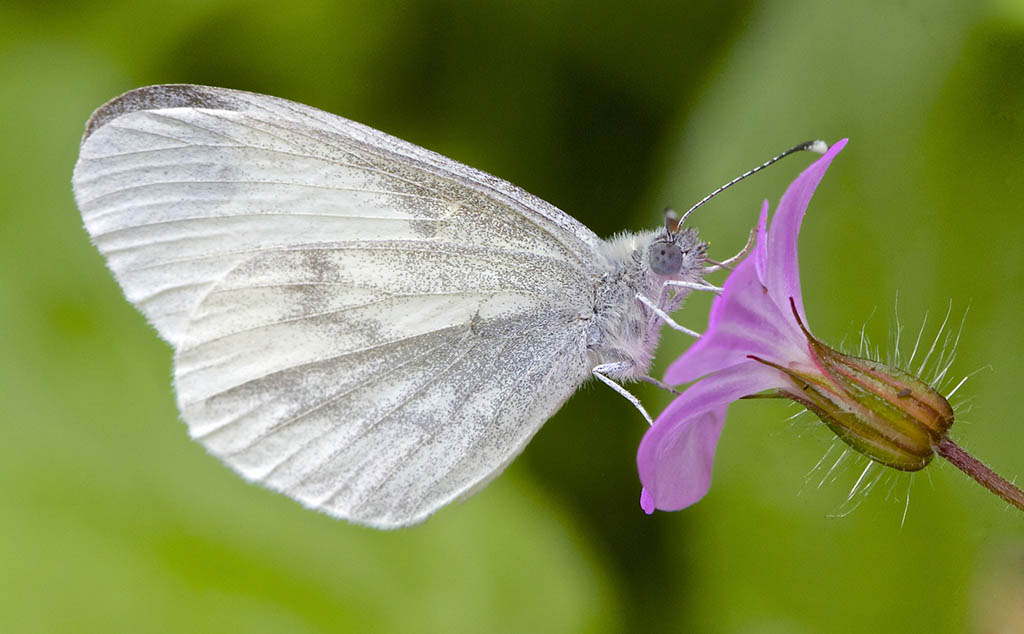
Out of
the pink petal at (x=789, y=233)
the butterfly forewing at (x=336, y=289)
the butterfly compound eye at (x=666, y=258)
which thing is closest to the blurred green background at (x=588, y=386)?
the butterfly forewing at (x=336, y=289)

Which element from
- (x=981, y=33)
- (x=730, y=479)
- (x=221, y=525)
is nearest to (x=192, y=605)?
(x=221, y=525)

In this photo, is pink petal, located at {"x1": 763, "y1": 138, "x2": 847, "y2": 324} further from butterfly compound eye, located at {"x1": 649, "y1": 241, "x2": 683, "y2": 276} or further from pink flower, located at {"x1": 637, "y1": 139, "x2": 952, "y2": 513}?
butterfly compound eye, located at {"x1": 649, "y1": 241, "x2": 683, "y2": 276}

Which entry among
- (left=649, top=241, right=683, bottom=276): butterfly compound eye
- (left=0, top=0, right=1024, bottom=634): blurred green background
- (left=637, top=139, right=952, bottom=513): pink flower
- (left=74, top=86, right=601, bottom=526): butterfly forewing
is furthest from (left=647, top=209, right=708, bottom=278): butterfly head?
Result: (left=0, top=0, right=1024, bottom=634): blurred green background

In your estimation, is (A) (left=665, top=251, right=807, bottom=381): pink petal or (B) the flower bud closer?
(A) (left=665, top=251, right=807, bottom=381): pink petal

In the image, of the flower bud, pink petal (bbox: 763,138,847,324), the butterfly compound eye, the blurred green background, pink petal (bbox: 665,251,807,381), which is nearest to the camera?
pink petal (bbox: 665,251,807,381)

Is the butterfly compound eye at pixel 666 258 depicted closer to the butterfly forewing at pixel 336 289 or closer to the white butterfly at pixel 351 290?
the white butterfly at pixel 351 290

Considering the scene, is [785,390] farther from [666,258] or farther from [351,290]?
[351,290]

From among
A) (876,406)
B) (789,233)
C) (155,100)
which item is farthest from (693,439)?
(155,100)
